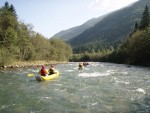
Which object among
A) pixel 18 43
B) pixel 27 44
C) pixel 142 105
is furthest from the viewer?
pixel 27 44

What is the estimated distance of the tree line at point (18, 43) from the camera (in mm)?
66938

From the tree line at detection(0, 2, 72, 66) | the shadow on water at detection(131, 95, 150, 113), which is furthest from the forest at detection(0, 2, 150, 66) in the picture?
the shadow on water at detection(131, 95, 150, 113)

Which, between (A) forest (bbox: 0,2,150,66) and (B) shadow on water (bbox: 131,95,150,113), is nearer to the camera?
(B) shadow on water (bbox: 131,95,150,113)

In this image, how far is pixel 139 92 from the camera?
25359 millimetres

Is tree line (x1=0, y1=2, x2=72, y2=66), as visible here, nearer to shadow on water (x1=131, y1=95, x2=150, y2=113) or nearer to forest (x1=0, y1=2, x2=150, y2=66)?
forest (x1=0, y1=2, x2=150, y2=66)

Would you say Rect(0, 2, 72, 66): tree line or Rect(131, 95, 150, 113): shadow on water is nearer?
Rect(131, 95, 150, 113): shadow on water

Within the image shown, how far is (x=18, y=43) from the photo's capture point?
77.5 m

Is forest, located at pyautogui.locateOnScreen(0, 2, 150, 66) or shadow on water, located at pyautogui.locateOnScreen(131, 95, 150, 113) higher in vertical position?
forest, located at pyautogui.locateOnScreen(0, 2, 150, 66)

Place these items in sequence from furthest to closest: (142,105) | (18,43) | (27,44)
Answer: (27,44) → (18,43) → (142,105)

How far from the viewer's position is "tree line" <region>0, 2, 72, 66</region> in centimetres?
6694

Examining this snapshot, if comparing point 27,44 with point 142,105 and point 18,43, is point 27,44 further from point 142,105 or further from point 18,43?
point 142,105

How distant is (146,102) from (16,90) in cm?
1317

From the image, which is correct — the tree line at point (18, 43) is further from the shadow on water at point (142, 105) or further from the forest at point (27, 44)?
the shadow on water at point (142, 105)

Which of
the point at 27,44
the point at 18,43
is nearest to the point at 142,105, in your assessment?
the point at 18,43
